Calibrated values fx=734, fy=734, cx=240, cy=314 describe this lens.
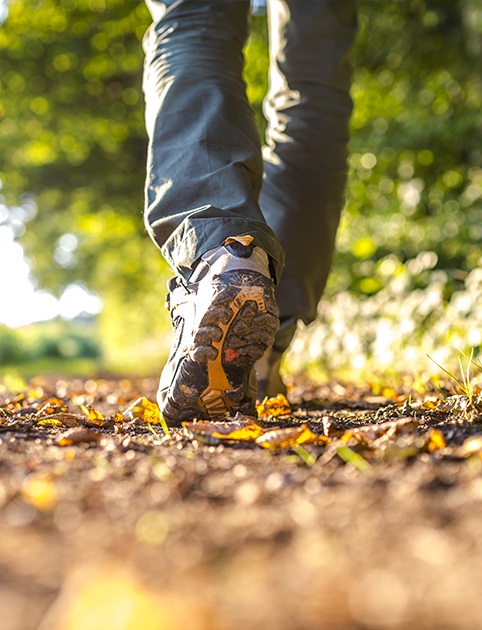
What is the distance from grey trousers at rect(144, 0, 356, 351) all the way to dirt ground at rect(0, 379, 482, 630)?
0.62 meters

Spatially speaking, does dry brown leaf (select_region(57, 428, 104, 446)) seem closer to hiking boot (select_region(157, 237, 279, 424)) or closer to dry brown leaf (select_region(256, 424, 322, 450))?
hiking boot (select_region(157, 237, 279, 424))

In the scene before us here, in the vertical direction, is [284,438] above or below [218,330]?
below

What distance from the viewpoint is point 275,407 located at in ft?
7.48

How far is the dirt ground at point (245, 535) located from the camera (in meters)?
0.62

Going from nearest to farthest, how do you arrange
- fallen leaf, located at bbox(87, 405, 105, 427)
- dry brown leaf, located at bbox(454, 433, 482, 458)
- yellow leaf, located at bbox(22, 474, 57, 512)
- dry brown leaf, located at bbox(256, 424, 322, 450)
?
yellow leaf, located at bbox(22, 474, 57, 512) → dry brown leaf, located at bbox(454, 433, 482, 458) → dry brown leaf, located at bbox(256, 424, 322, 450) → fallen leaf, located at bbox(87, 405, 105, 427)

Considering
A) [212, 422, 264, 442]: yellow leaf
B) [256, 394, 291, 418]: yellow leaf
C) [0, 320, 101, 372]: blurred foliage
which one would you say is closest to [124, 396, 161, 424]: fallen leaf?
[256, 394, 291, 418]: yellow leaf

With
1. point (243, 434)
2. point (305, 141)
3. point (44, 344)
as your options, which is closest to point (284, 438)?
point (243, 434)

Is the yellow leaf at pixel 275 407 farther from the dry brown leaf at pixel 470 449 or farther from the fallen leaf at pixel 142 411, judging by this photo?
the dry brown leaf at pixel 470 449

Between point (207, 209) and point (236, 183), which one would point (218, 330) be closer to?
point (207, 209)

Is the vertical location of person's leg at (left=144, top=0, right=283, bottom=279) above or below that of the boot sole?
above

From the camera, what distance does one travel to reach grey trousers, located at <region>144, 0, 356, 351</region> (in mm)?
1730

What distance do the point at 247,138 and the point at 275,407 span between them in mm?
843

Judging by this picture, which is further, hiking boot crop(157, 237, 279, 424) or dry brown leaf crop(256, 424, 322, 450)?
hiking boot crop(157, 237, 279, 424)

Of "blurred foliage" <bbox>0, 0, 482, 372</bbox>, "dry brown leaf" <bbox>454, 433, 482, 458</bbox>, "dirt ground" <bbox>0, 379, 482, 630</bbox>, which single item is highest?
"dirt ground" <bbox>0, 379, 482, 630</bbox>
